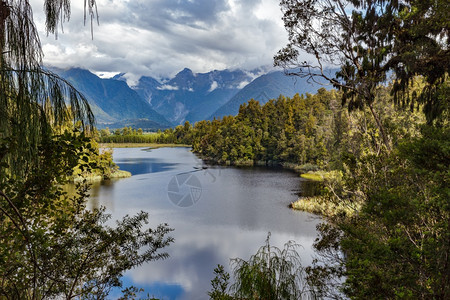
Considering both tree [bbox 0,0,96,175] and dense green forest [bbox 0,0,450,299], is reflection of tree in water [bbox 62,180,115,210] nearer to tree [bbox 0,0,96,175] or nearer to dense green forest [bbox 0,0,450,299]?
dense green forest [bbox 0,0,450,299]

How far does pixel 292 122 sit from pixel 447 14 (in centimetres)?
4171

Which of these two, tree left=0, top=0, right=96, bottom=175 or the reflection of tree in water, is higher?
tree left=0, top=0, right=96, bottom=175

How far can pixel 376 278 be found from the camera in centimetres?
319

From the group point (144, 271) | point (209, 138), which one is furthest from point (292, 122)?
point (144, 271)

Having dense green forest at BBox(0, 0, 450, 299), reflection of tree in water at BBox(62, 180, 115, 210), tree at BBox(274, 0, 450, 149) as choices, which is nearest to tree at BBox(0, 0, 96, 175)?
dense green forest at BBox(0, 0, 450, 299)

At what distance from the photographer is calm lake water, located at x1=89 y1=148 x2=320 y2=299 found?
1117cm

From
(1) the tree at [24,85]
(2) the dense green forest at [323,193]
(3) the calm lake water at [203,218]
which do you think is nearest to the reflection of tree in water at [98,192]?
(3) the calm lake water at [203,218]

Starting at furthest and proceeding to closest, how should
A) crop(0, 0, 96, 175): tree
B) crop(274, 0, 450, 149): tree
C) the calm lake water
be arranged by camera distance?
the calm lake water, crop(274, 0, 450, 149): tree, crop(0, 0, 96, 175): tree

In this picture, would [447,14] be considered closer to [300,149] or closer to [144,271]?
[144,271]

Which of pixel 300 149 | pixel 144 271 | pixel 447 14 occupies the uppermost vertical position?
pixel 447 14

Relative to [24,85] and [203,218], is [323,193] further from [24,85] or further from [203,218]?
[203,218]

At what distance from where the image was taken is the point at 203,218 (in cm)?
1745

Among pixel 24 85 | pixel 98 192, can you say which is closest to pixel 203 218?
pixel 98 192

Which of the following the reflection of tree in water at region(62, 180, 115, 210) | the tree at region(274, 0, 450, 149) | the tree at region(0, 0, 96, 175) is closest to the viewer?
the tree at region(0, 0, 96, 175)
